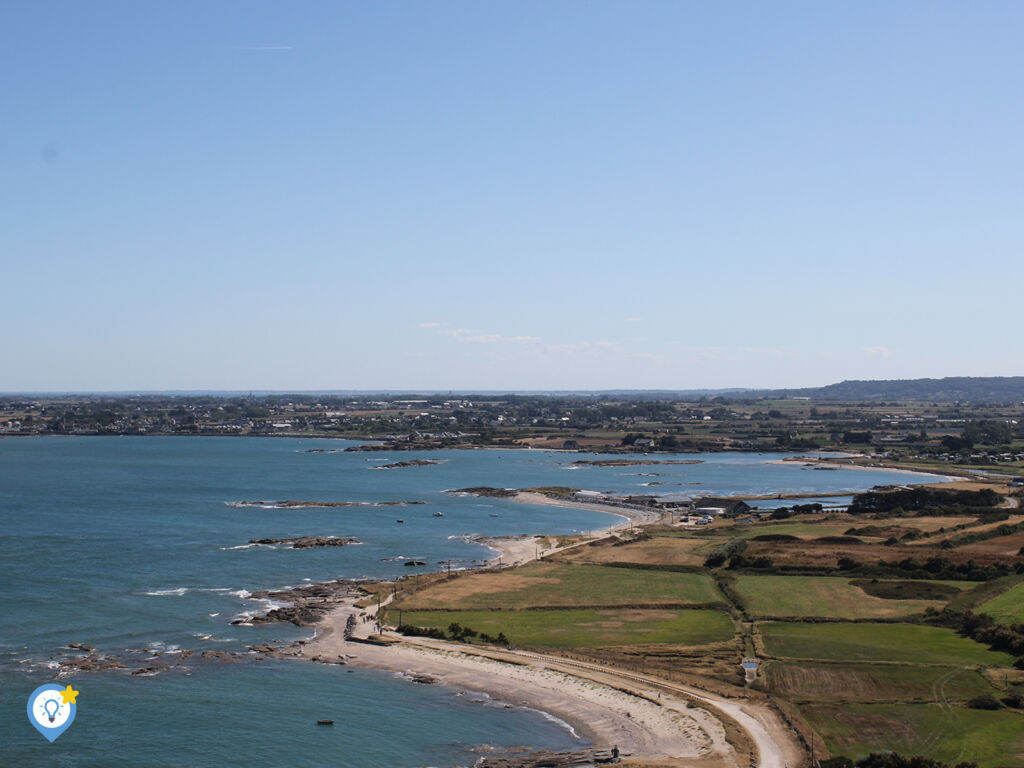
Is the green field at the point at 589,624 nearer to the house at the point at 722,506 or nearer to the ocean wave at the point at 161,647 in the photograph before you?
the ocean wave at the point at 161,647

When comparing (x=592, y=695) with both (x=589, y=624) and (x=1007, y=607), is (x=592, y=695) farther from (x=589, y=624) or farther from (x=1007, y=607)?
(x=1007, y=607)

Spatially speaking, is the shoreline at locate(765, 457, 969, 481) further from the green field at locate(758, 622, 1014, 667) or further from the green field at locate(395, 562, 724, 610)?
the green field at locate(758, 622, 1014, 667)

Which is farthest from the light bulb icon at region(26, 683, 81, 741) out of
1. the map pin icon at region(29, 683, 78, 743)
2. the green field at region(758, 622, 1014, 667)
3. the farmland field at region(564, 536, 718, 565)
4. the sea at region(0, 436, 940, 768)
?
the farmland field at region(564, 536, 718, 565)

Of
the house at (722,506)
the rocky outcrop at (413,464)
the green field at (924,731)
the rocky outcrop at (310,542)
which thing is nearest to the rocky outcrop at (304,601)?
the rocky outcrop at (310,542)

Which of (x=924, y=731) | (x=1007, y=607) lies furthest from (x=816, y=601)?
(x=924, y=731)

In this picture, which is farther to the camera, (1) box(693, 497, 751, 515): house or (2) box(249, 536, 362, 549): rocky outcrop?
(1) box(693, 497, 751, 515): house

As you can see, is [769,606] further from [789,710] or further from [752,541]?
[752,541]
